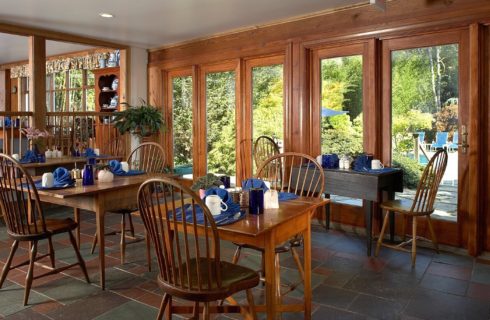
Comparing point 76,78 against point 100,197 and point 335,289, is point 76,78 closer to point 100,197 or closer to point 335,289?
point 100,197

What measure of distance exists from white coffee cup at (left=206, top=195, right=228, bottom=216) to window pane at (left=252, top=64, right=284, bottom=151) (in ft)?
10.3

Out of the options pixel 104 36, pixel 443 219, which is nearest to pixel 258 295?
pixel 443 219

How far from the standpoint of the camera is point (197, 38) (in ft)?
19.2

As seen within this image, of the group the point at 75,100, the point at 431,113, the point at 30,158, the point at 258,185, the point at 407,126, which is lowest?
the point at 258,185

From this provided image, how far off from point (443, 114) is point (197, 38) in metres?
3.49

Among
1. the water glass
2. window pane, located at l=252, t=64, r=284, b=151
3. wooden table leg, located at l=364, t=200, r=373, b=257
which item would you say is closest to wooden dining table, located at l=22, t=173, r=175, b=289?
the water glass

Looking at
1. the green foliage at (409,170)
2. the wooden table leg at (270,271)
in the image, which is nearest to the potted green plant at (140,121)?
the green foliage at (409,170)

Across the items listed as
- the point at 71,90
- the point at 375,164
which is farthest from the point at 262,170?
the point at 71,90

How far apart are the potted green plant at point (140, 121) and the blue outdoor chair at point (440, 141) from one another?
383 centimetres

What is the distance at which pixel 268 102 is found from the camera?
5215mm

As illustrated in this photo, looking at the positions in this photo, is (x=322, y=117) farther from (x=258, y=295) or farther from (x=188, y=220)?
(x=188, y=220)

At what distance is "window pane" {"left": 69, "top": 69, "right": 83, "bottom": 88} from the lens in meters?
8.65

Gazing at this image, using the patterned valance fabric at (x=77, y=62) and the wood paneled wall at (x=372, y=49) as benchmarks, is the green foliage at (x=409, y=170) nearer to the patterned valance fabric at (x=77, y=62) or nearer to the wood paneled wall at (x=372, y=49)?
the wood paneled wall at (x=372, y=49)

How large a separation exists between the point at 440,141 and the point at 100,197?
301 centimetres
